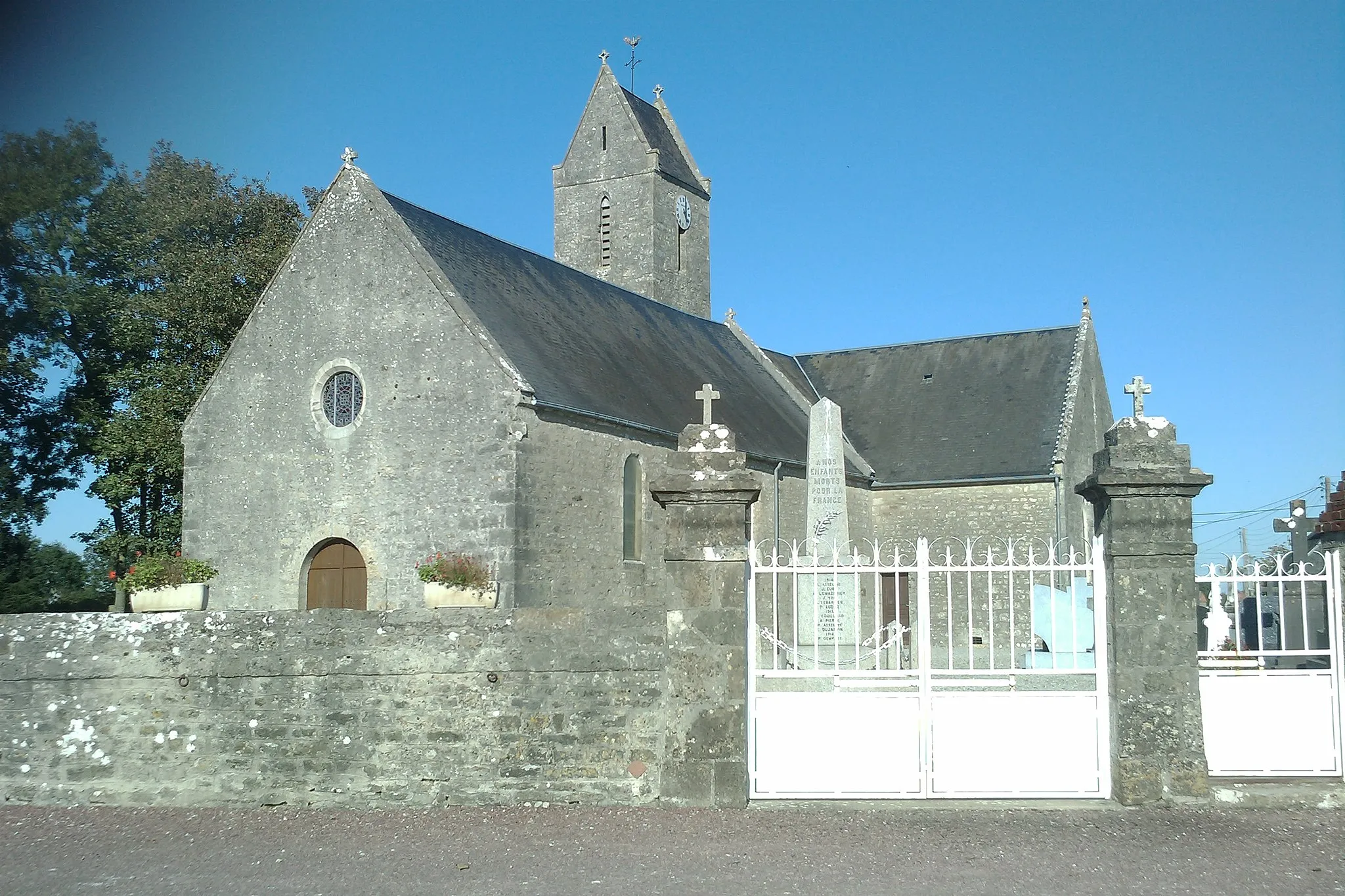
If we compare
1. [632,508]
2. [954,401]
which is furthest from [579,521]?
[954,401]

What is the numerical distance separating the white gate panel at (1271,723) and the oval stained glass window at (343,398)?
1308 cm

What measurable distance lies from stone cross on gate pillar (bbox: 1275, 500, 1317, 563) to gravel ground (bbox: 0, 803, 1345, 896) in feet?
26.1

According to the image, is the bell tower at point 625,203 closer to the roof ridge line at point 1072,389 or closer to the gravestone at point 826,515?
the roof ridge line at point 1072,389

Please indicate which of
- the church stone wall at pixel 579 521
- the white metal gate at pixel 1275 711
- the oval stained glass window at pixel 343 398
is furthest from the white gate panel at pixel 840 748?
the oval stained glass window at pixel 343 398

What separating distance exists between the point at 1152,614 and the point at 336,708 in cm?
599

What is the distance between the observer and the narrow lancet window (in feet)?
63.8

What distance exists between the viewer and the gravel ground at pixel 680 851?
684 cm

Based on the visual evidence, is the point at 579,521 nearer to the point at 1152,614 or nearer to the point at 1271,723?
the point at 1152,614

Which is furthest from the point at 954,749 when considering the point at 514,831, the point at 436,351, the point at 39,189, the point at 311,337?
the point at 39,189

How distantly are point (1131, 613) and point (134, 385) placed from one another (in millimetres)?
22259

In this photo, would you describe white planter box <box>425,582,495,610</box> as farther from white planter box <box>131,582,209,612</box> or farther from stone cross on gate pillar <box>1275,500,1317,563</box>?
stone cross on gate pillar <box>1275,500,1317,563</box>

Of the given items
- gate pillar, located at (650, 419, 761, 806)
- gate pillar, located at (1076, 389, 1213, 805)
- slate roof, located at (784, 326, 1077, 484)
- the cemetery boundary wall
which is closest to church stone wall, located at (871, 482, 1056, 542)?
slate roof, located at (784, 326, 1077, 484)

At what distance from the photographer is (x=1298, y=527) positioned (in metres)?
15.4

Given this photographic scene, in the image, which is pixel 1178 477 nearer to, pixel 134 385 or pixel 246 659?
pixel 246 659
